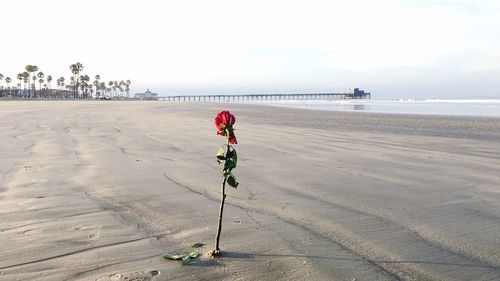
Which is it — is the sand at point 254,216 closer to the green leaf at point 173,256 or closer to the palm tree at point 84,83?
the green leaf at point 173,256

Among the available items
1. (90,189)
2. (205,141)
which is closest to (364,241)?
(90,189)

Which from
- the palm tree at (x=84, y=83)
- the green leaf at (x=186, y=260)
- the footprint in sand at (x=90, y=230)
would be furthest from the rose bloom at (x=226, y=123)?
the palm tree at (x=84, y=83)

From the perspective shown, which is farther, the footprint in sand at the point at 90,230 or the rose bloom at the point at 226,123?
the footprint in sand at the point at 90,230

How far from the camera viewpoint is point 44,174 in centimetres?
567

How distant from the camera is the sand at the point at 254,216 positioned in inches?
112

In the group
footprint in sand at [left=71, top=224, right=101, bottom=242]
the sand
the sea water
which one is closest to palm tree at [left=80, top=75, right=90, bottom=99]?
the sea water

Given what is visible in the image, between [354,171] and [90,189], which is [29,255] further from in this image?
[354,171]

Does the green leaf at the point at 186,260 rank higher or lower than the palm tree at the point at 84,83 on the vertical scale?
lower

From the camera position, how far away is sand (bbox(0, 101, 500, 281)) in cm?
285

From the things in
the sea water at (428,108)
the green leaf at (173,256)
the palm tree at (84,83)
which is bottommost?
the green leaf at (173,256)

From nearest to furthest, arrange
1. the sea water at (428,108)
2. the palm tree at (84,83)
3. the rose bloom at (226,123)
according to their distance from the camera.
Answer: the rose bloom at (226,123) → the sea water at (428,108) → the palm tree at (84,83)

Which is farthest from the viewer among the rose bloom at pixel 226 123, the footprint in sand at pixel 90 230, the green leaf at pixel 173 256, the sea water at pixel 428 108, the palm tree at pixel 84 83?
the palm tree at pixel 84 83

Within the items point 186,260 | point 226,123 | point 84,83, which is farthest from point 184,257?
point 84,83

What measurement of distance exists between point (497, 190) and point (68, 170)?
504cm
